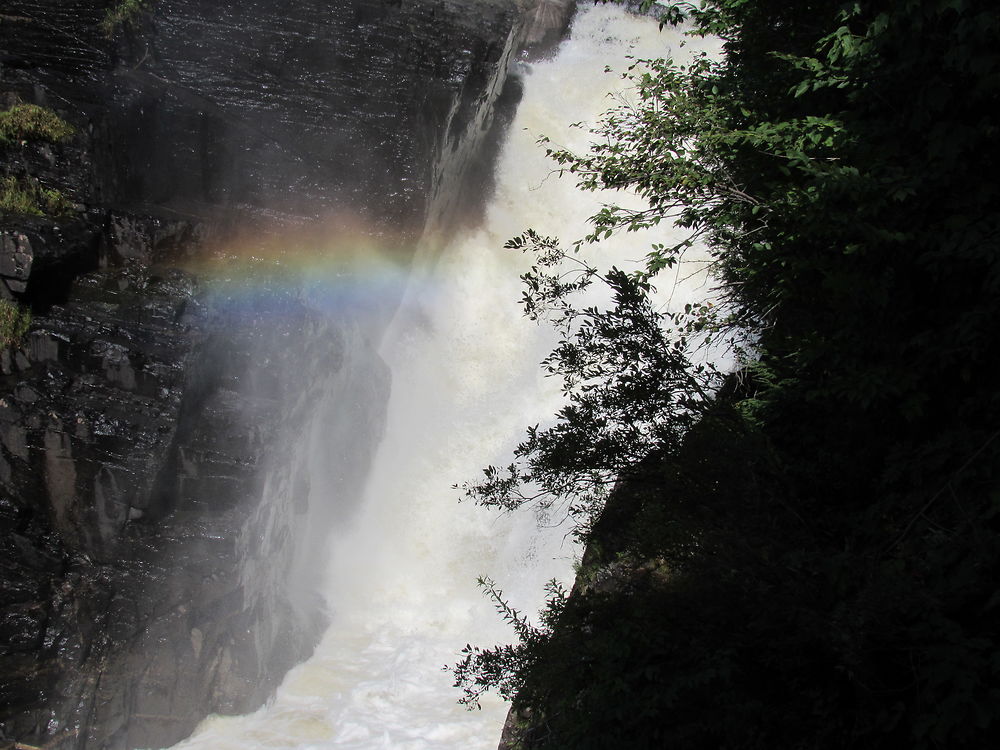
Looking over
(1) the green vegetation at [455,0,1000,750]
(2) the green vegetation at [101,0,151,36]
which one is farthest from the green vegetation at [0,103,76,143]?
(1) the green vegetation at [455,0,1000,750]

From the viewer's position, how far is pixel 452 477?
13844 mm

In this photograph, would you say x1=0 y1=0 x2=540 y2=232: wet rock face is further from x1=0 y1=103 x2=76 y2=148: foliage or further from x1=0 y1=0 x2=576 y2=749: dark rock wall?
x1=0 y1=103 x2=76 y2=148: foliage

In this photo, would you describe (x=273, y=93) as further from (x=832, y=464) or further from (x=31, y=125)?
(x=832, y=464)

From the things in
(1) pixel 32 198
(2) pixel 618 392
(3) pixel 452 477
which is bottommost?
(3) pixel 452 477

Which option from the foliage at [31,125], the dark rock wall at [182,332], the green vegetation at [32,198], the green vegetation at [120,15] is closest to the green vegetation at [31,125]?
the foliage at [31,125]

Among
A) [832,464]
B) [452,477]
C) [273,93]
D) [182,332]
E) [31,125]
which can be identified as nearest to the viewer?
[832,464]

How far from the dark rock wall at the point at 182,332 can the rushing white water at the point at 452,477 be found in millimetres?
952

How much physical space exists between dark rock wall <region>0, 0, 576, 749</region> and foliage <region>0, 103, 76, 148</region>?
0.15 m

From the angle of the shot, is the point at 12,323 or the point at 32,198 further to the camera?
the point at 32,198

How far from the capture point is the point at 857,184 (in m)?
4.23

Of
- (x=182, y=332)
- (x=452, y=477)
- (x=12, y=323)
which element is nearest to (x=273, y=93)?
(x=182, y=332)

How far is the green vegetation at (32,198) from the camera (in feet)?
32.7

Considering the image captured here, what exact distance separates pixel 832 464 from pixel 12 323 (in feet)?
30.7

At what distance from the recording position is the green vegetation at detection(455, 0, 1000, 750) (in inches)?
136
